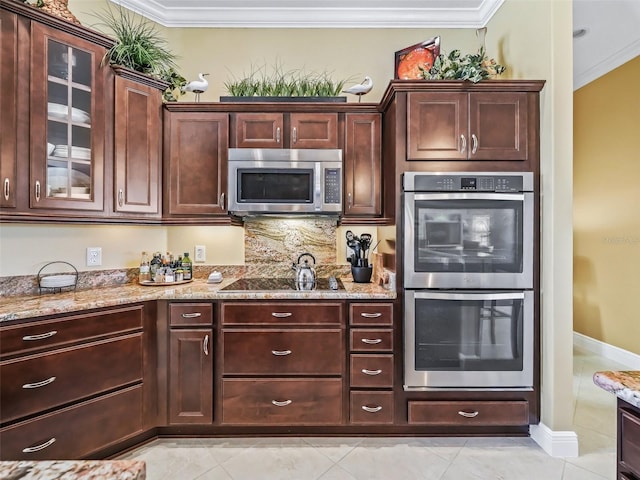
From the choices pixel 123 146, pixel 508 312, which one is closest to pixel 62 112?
pixel 123 146

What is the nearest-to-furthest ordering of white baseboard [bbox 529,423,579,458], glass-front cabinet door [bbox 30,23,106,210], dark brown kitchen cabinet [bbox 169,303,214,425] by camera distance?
glass-front cabinet door [bbox 30,23,106,210], white baseboard [bbox 529,423,579,458], dark brown kitchen cabinet [bbox 169,303,214,425]

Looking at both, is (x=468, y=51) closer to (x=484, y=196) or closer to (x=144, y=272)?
(x=484, y=196)

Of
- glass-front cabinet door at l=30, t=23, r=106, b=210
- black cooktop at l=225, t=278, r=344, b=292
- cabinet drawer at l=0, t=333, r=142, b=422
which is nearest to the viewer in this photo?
cabinet drawer at l=0, t=333, r=142, b=422

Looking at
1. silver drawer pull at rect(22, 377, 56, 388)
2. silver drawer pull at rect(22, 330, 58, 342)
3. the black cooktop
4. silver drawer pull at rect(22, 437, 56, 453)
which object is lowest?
silver drawer pull at rect(22, 437, 56, 453)

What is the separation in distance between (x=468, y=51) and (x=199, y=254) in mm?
2982

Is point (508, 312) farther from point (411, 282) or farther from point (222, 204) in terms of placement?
point (222, 204)

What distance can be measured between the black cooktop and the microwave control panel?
24.6 inches

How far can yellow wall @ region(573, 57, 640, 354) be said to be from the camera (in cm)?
306

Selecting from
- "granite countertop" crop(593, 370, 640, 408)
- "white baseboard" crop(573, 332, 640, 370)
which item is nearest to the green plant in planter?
"granite countertop" crop(593, 370, 640, 408)

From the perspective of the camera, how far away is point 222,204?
7.75 feet

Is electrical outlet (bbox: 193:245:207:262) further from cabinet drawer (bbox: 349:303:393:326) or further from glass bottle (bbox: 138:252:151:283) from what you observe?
cabinet drawer (bbox: 349:303:393:326)

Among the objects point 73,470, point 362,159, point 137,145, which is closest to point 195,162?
point 137,145

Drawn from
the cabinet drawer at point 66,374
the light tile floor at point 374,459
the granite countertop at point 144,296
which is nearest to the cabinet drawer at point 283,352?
the granite countertop at point 144,296

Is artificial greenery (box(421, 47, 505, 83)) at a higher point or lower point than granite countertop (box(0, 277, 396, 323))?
higher
